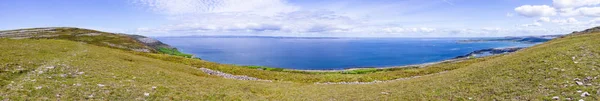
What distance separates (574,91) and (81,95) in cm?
2777

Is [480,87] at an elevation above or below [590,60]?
below

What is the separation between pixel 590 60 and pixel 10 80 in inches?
1640

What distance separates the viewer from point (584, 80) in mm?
18344

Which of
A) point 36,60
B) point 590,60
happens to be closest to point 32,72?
point 36,60

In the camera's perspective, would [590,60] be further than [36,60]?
No

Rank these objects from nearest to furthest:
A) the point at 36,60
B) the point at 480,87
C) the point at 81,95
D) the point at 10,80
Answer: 1. the point at 81,95
2. the point at 10,80
3. the point at 480,87
4. the point at 36,60

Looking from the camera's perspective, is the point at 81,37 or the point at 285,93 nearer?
the point at 285,93

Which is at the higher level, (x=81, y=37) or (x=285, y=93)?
(x=81, y=37)

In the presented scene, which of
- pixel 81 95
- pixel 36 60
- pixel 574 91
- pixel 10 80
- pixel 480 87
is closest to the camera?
pixel 574 91

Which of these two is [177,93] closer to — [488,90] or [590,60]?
[488,90]

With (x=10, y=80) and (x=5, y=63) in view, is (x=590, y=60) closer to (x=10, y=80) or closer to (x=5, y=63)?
(x=10, y=80)

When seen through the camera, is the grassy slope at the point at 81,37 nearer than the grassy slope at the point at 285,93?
No

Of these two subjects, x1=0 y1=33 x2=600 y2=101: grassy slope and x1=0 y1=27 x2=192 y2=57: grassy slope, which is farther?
x1=0 y1=27 x2=192 y2=57: grassy slope

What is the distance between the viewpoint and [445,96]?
2050cm
